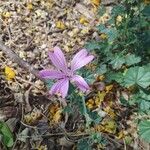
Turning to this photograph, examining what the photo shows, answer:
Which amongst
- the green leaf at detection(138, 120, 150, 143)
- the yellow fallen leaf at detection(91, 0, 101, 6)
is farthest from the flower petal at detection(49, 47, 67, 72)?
the yellow fallen leaf at detection(91, 0, 101, 6)

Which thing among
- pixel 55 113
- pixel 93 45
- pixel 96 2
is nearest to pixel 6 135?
pixel 55 113

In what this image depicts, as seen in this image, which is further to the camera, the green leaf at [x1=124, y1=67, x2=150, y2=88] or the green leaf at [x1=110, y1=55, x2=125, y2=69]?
the green leaf at [x1=110, y1=55, x2=125, y2=69]

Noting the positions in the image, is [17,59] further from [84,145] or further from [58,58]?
[58,58]

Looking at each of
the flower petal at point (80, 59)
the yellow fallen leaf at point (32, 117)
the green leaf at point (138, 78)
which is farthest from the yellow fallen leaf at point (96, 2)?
the flower petal at point (80, 59)

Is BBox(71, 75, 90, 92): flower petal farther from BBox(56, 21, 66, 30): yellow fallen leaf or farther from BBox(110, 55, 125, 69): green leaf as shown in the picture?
BBox(56, 21, 66, 30): yellow fallen leaf

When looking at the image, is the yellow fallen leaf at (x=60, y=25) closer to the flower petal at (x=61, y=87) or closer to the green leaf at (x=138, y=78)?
the green leaf at (x=138, y=78)

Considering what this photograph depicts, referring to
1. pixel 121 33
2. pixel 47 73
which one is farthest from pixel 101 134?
pixel 47 73
